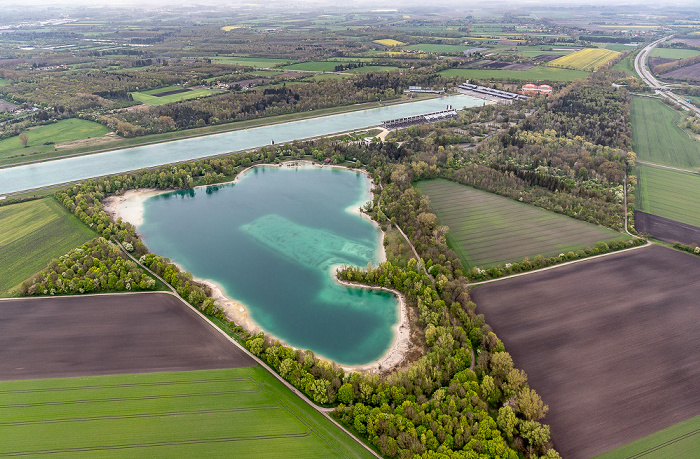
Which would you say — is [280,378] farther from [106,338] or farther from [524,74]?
[524,74]

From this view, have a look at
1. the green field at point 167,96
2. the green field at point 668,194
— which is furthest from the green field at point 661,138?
the green field at point 167,96

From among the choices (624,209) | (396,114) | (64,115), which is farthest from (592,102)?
(64,115)

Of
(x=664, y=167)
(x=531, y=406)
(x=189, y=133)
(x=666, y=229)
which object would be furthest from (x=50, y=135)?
(x=664, y=167)

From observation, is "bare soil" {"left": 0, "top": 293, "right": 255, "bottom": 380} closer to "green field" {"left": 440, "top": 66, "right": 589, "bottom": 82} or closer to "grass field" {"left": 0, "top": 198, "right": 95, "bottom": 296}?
"grass field" {"left": 0, "top": 198, "right": 95, "bottom": 296}

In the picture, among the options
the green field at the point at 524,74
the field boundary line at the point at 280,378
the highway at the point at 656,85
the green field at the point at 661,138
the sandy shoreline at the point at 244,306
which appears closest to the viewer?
the field boundary line at the point at 280,378

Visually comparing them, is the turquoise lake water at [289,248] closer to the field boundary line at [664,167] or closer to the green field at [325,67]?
the field boundary line at [664,167]

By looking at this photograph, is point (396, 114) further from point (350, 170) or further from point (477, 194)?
point (477, 194)

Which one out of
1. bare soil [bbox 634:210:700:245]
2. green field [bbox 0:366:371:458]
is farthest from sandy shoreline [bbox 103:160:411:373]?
bare soil [bbox 634:210:700:245]
